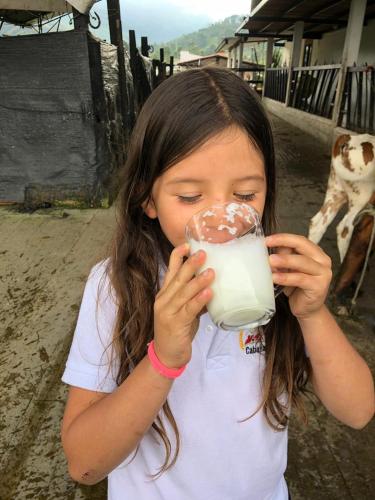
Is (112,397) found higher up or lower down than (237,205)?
lower down

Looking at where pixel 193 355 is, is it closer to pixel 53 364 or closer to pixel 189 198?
pixel 189 198

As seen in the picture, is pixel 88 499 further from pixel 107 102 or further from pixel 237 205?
pixel 107 102

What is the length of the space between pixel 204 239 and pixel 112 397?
1.23ft

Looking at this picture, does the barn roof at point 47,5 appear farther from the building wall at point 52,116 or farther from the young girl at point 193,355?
the young girl at point 193,355

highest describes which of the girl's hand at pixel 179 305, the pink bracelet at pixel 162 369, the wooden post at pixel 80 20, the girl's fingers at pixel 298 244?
the wooden post at pixel 80 20

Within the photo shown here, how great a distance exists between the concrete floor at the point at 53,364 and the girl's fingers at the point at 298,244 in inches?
29.9

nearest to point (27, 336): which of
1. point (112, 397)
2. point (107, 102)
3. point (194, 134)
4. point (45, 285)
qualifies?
point (45, 285)

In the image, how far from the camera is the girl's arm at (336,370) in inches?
33.8

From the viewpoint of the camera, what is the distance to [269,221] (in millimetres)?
1117

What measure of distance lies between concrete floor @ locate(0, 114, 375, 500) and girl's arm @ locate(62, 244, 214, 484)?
63cm

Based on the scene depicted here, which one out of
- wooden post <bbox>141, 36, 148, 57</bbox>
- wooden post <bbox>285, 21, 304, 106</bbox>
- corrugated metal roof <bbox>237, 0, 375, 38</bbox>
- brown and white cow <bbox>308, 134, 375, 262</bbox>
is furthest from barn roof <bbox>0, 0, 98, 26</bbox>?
wooden post <bbox>285, 21, 304, 106</bbox>

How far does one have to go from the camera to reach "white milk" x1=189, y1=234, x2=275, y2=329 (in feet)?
2.26

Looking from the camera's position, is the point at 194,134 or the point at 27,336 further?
the point at 27,336

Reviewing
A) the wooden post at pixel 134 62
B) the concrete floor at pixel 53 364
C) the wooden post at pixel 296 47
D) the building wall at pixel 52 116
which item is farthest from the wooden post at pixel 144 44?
the concrete floor at pixel 53 364
